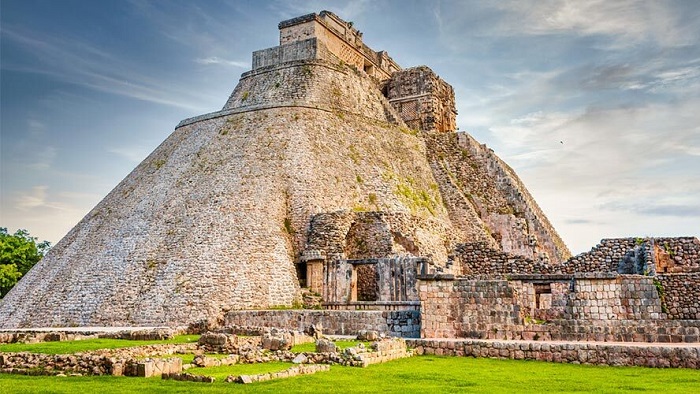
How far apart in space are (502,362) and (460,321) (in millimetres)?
2965

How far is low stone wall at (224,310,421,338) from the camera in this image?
1836 centimetres

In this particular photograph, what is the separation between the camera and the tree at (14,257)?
38344 mm

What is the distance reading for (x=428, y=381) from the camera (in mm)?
10539

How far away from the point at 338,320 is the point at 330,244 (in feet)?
21.9

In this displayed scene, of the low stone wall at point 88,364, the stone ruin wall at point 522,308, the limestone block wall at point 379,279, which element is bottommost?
the low stone wall at point 88,364

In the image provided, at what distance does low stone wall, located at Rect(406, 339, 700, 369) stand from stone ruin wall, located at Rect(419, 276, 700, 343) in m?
1.32

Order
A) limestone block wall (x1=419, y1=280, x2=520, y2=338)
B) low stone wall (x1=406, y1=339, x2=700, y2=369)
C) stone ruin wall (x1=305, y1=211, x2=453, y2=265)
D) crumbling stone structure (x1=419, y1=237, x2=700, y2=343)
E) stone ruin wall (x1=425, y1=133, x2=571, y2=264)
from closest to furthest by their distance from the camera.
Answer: low stone wall (x1=406, y1=339, x2=700, y2=369) → crumbling stone structure (x1=419, y1=237, x2=700, y2=343) → limestone block wall (x1=419, y1=280, x2=520, y2=338) → stone ruin wall (x1=305, y1=211, x2=453, y2=265) → stone ruin wall (x1=425, y1=133, x2=571, y2=264)

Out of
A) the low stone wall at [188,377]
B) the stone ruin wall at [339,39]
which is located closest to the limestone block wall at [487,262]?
the low stone wall at [188,377]

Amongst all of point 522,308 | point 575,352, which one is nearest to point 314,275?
point 522,308

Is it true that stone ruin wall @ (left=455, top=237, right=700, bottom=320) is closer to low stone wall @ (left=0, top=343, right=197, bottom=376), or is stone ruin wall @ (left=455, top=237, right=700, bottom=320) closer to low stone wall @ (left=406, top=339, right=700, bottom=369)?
low stone wall @ (left=406, top=339, right=700, bottom=369)

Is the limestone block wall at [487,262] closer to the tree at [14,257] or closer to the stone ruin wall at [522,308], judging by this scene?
the stone ruin wall at [522,308]

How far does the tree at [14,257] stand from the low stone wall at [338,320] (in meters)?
22.3

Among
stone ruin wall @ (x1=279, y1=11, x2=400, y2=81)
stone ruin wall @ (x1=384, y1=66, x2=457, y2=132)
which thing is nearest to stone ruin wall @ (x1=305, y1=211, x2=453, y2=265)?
stone ruin wall @ (x1=384, y1=66, x2=457, y2=132)

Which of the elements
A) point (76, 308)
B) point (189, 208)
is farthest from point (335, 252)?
point (76, 308)
